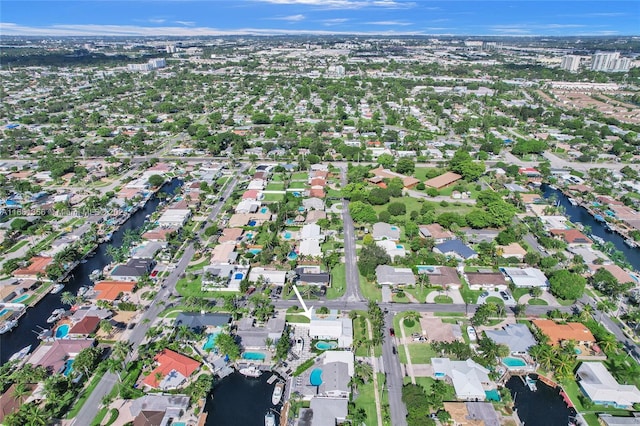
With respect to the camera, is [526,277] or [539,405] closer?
[539,405]

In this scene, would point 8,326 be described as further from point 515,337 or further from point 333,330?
point 515,337

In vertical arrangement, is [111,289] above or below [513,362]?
above

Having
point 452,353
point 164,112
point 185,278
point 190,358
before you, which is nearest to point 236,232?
point 185,278

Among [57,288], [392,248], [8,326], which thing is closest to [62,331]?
[8,326]

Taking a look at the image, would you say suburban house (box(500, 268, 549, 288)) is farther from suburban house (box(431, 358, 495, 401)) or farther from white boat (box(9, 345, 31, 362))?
white boat (box(9, 345, 31, 362))

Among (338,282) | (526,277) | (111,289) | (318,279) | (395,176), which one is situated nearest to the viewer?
(111,289)

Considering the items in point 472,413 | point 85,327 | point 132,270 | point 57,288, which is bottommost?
point 472,413

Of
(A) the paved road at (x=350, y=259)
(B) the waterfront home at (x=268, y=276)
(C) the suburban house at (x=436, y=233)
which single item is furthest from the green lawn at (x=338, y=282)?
(C) the suburban house at (x=436, y=233)

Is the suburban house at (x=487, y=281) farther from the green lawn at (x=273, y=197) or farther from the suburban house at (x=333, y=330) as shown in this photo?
the green lawn at (x=273, y=197)
